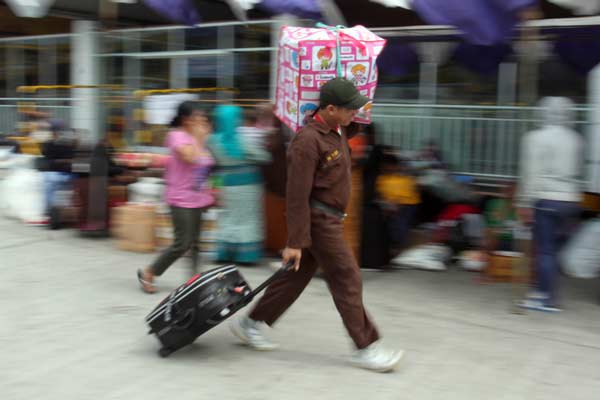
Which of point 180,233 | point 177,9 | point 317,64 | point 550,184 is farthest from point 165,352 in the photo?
point 177,9

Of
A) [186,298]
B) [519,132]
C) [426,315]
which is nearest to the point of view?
[186,298]

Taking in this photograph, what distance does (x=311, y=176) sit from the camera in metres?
4.00

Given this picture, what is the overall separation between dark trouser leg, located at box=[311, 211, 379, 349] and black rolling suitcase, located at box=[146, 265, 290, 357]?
28 centimetres

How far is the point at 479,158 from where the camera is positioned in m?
8.54

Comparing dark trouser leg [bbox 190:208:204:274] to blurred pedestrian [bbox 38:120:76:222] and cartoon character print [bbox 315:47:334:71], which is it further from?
blurred pedestrian [bbox 38:120:76:222]

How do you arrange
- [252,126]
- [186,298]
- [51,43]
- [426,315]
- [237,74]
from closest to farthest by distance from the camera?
[186,298] < [426,315] < [252,126] < [237,74] < [51,43]

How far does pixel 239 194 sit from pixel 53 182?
2802 millimetres


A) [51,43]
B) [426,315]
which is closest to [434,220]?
[426,315]

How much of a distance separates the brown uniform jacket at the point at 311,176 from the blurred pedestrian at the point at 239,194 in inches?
104

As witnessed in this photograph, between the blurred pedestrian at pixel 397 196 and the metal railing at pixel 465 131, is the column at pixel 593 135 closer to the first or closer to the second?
the metal railing at pixel 465 131

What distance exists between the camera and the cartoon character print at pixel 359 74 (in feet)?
16.2

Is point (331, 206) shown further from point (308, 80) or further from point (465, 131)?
point (465, 131)

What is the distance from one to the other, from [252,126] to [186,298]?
3303 millimetres

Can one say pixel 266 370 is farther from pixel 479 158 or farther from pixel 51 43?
pixel 51 43
